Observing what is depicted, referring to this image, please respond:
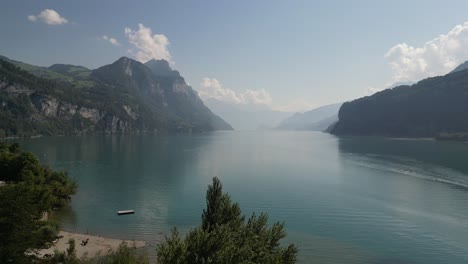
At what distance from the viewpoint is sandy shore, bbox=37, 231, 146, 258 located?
51188 millimetres

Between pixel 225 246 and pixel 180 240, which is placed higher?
pixel 180 240

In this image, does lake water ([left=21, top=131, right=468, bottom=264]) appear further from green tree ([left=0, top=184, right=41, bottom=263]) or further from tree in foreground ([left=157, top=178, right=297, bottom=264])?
green tree ([left=0, top=184, right=41, bottom=263])

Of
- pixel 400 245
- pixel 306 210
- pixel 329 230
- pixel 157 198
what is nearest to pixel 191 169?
pixel 157 198

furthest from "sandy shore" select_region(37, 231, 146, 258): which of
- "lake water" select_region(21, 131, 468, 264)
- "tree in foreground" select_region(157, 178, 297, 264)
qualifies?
"tree in foreground" select_region(157, 178, 297, 264)

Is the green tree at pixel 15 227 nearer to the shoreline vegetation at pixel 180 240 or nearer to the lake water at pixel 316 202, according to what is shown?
the shoreline vegetation at pixel 180 240

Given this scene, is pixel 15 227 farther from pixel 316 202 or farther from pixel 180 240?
pixel 316 202

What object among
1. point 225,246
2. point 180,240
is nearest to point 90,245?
point 180,240

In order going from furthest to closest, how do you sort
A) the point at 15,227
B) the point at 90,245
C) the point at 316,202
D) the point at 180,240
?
the point at 316,202
the point at 90,245
the point at 15,227
the point at 180,240

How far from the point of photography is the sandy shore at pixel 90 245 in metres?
51.2

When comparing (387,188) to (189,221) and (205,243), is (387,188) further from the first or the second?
(205,243)

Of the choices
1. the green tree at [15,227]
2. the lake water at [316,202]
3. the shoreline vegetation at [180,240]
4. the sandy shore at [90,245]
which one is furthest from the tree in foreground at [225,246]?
the sandy shore at [90,245]

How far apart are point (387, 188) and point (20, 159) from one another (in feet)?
313

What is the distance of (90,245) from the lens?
5506cm

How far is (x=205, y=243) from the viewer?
27.3 m
